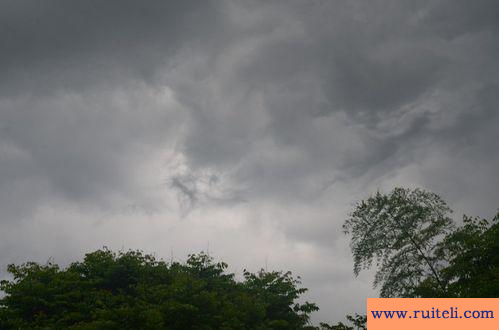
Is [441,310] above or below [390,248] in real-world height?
below

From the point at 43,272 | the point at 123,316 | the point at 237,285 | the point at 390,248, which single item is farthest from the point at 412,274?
the point at 43,272

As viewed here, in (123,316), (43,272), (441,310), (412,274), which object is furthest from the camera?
(412,274)

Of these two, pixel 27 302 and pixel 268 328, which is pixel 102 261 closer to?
pixel 27 302

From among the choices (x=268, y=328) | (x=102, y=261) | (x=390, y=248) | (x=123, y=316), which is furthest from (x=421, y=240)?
(x=102, y=261)

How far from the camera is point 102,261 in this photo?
122 ft

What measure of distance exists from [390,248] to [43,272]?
2644cm

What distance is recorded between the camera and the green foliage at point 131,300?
2808cm

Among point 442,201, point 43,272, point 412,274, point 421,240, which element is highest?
point 442,201

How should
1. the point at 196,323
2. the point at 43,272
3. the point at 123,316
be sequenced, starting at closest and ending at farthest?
the point at 123,316, the point at 196,323, the point at 43,272

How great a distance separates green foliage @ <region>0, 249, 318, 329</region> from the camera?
28078 mm

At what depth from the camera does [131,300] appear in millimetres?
31625

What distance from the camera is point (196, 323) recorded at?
29.4m

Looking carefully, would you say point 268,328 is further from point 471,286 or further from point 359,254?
point 471,286

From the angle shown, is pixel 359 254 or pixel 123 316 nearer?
pixel 123 316
